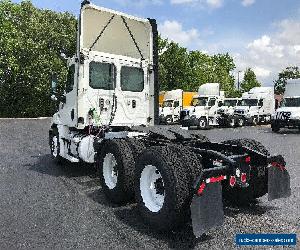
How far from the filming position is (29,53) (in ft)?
121

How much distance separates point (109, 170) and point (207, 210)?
2.53m

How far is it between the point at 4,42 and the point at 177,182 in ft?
119

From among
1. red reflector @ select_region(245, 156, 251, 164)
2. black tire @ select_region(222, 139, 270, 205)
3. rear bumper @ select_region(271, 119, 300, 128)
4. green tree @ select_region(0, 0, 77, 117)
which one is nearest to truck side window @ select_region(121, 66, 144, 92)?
black tire @ select_region(222, 139, 270, 205)

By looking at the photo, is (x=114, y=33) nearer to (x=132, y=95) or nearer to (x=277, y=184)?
(x=132, y=95)

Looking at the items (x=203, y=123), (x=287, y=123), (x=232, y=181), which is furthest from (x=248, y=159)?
(x=203, y=123)

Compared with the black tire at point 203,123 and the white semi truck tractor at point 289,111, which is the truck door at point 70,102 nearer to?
the white semi truck tractor at point 289,111

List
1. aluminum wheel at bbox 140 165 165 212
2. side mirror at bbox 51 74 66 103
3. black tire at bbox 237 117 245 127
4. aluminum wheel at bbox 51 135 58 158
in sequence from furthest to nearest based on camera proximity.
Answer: black tire at bbox 237 117 245 127
aluminum wheel at bbox 51 135 58 158
side mirror at bbox 51 74 66 103
aluminum wheel at bbox 140 165 165 212

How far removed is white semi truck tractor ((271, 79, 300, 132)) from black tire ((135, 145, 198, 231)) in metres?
19.4

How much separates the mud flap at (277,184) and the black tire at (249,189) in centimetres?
15

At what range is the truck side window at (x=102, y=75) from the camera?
814 cm

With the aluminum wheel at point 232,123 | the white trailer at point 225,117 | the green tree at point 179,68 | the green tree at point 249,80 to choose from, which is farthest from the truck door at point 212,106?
the green tree at point 249,80

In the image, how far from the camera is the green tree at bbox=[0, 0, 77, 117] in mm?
36625

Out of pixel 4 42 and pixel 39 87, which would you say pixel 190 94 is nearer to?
pixel 39 87

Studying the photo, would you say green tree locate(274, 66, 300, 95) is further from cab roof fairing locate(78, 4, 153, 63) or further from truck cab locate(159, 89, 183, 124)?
cab roof fairing locate(78, 4, 153, 63)
